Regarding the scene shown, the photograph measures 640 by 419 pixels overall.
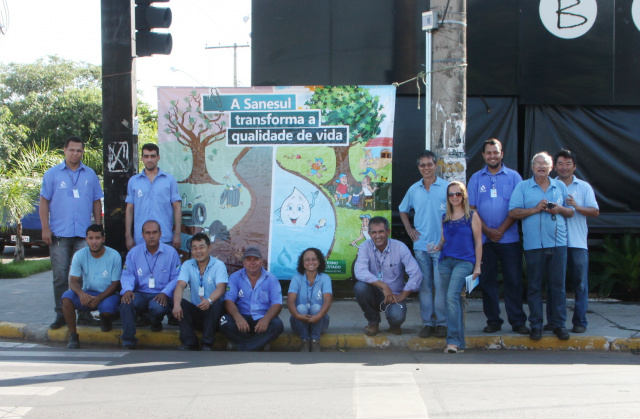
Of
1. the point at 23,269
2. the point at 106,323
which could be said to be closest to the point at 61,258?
the point at 106,323

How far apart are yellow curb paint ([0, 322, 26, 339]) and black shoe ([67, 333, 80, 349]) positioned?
0.77 meters

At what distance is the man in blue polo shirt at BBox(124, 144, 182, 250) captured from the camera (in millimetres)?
7402

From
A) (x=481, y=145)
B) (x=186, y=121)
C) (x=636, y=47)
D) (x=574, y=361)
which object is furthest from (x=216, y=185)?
(x=636, y=47)

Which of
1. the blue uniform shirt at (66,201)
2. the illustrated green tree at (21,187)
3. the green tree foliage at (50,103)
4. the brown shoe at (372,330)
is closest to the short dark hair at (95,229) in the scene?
the blue uniform shirt at (66,201)

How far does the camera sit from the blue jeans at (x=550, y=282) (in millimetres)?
6789

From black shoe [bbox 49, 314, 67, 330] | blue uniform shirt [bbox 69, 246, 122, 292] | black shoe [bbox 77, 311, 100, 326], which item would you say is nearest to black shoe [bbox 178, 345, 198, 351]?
blue uniform shirt [bbox 69, 246, 122, 292]

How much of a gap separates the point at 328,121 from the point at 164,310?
2976 millimetres

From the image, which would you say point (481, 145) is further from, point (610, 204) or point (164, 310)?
point (164, 310)

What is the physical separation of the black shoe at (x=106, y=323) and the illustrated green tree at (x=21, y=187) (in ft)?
23.4

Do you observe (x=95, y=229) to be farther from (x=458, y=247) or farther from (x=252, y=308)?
(x=458, y=247)

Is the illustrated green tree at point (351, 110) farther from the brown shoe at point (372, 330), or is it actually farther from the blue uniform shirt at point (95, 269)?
the blue uniform shirt at point (95, 269)

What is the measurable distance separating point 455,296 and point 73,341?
13.0 ft

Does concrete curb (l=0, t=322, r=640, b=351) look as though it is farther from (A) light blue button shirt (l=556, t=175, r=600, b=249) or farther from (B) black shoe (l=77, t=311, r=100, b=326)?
(A) light blue button shirt (l=556, t=175, r=600, b=249)

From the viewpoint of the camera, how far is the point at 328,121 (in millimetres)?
8039
